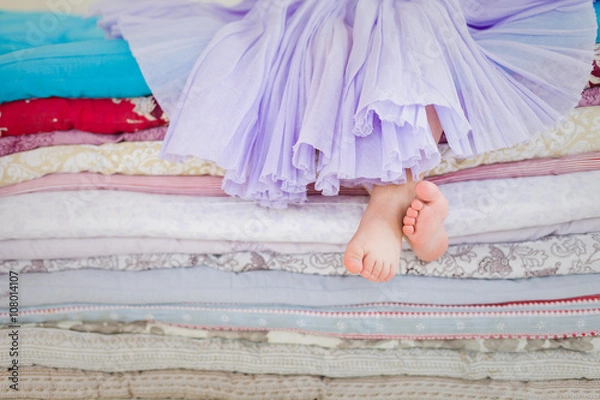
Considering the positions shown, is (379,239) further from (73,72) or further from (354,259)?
(73,72)

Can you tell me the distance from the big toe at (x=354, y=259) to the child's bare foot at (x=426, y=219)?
79mm

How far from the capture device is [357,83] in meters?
0.81

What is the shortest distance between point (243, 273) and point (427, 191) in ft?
1.16

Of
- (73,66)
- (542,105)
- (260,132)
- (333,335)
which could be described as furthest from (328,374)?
(73,66)

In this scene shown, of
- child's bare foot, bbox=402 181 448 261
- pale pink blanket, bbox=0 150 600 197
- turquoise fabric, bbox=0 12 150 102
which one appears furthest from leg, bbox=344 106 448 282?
turquoise fabric, bbox=0 12 150 102

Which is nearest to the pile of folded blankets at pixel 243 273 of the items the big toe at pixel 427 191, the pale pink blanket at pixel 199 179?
the pale pink blanket at pixel 199 179

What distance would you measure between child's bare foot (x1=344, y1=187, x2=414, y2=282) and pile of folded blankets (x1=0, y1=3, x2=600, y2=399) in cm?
7

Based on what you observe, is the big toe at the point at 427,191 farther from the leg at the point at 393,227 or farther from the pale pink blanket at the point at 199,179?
the pale pink blanket at the point at 199,179

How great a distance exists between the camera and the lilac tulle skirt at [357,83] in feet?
2.55

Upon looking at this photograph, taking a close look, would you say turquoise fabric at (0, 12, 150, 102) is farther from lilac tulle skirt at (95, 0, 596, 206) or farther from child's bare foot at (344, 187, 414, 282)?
child's bare foot at (344, 187, 414, 282)

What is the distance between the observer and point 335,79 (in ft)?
2.74

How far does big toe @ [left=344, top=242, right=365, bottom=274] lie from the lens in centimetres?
77

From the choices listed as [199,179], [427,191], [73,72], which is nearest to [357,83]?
[427,191]

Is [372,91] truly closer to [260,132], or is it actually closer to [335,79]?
[335,79]
